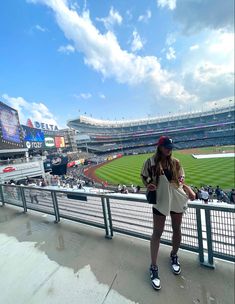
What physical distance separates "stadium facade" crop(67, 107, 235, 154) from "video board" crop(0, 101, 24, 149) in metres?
46.8

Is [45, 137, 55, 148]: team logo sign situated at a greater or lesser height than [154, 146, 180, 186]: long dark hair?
greater

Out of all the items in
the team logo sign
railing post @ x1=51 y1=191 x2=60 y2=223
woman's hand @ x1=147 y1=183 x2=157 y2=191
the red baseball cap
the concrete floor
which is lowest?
the concrete floor

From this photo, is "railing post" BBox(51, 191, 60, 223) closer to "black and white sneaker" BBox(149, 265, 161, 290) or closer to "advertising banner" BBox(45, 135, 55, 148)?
"black and white sneaker" BBox(149, 265, 161, 290)

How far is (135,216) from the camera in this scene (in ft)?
9.40

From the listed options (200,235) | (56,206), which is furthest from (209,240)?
(56,206)

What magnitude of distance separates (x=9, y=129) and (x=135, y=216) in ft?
94.4

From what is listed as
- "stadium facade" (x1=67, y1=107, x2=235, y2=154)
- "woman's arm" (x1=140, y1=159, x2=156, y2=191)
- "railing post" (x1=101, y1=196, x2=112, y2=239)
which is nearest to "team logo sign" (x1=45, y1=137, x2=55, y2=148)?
"stadium facade" (x1=67, y1=107, x2=235, y2=154)

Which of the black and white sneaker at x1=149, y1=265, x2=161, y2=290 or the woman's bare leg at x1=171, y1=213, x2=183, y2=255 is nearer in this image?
the black and white sneaker at x1=149, y1=265, x2=161, y2=290

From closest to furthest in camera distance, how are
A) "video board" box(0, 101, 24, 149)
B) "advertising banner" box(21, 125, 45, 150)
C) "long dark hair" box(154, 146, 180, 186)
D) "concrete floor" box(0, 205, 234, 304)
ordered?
"concrete floor" box(0, 205, 234, 304)
"long dark hair" box(154, 146, 180, 186)
"video board" box(0, 101, 24, 149)
"advertising banner" box(21, 125, 45, 150)

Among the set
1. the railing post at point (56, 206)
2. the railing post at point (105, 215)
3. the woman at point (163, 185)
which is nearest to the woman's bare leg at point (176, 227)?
the woman at point (163, 185)

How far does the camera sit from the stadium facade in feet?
239

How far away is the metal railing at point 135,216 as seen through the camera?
2186 mm

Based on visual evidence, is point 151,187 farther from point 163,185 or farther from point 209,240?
point 209,240

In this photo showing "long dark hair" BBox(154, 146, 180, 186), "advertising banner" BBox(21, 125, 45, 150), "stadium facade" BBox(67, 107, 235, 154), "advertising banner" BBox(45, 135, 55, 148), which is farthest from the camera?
"stadium facade" BBox(67, 107, 235, 154)
